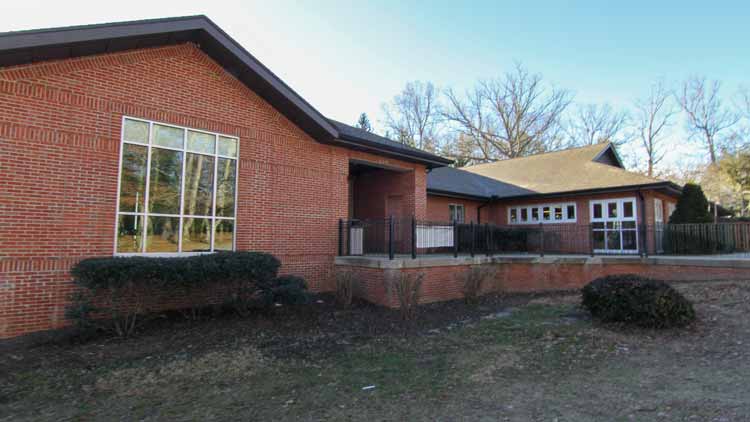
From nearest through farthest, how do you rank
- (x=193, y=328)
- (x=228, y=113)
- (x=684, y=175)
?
(x=193, y=328) → (x=228, y=113) → (x=684, y=175)

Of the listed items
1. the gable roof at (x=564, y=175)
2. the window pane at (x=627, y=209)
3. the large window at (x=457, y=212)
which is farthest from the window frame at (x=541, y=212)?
the large window at (x=457, y=212)

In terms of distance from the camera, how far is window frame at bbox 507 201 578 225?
16.7 meters

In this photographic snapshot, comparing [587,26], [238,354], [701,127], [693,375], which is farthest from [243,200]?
[701,127]

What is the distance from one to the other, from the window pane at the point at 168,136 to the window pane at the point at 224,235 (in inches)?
72.7

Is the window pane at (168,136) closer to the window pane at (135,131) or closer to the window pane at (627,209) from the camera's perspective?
the window pane at (135,131)

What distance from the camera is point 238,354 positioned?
598 centimetres

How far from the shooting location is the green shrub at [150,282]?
21.4 feet

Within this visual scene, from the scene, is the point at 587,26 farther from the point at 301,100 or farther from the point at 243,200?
the point at 243,200

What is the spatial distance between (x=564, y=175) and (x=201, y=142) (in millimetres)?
15454

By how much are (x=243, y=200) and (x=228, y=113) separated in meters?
2.00

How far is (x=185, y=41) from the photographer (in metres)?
8.70

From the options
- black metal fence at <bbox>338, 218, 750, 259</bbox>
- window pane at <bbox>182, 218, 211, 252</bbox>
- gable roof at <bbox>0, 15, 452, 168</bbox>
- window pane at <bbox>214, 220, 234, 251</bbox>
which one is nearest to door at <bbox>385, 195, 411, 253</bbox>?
black metal fence at <bbox>338, 218, 750, 259</bbox>

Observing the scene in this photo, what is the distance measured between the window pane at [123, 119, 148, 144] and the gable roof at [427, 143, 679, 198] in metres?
10.5

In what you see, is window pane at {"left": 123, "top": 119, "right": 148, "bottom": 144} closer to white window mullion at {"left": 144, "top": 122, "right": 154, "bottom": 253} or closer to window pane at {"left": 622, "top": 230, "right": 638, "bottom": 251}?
white window mullion at {"left": 144, "top": 122, "right": 154, "bottom": 253}
